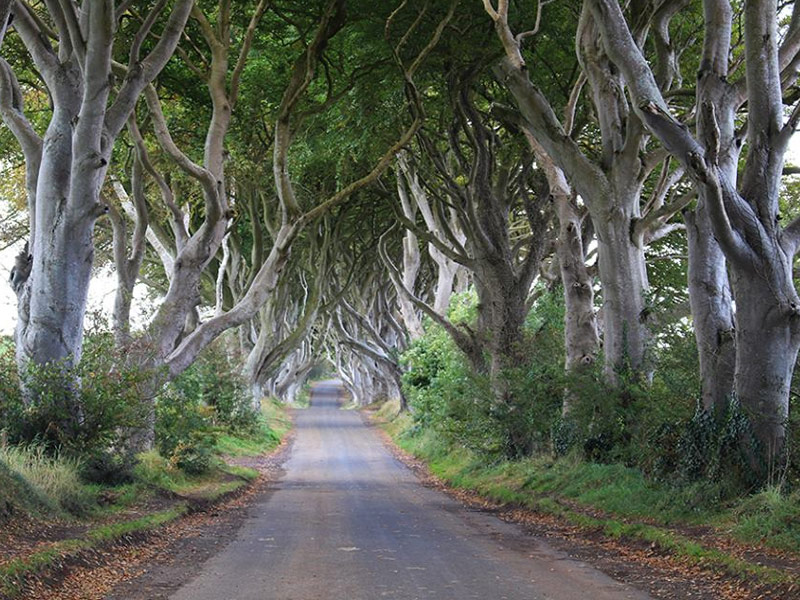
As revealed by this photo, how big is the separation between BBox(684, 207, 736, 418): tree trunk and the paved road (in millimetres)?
3240

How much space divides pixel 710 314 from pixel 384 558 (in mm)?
5875

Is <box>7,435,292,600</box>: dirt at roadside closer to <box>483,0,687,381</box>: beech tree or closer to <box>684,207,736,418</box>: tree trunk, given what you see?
<box>684,207,736,418</box>: tree trunk

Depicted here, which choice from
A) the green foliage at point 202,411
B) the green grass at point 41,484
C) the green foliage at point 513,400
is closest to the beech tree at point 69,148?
the green grass at point 41,484

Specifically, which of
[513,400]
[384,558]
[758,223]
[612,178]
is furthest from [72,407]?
[513,400]

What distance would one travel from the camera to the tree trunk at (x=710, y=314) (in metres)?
12.6

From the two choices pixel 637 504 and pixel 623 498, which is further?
pixel 623 498

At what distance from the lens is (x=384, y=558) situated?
10.4 meters

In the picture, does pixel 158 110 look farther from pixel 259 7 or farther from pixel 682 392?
pixel 682 392

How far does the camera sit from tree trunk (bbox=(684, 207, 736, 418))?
1262 centimetres

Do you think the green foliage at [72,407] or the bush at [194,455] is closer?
the green foliage at [72,407]

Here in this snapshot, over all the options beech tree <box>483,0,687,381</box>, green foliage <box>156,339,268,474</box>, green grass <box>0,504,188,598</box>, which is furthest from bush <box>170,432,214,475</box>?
beech tree <box>483,0,687,381</box>

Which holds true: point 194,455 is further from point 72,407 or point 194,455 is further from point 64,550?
point 64,550

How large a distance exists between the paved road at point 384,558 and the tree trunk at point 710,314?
324 cm

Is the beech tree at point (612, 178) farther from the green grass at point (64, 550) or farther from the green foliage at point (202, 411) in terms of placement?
the green foliage at point (202, 411)
